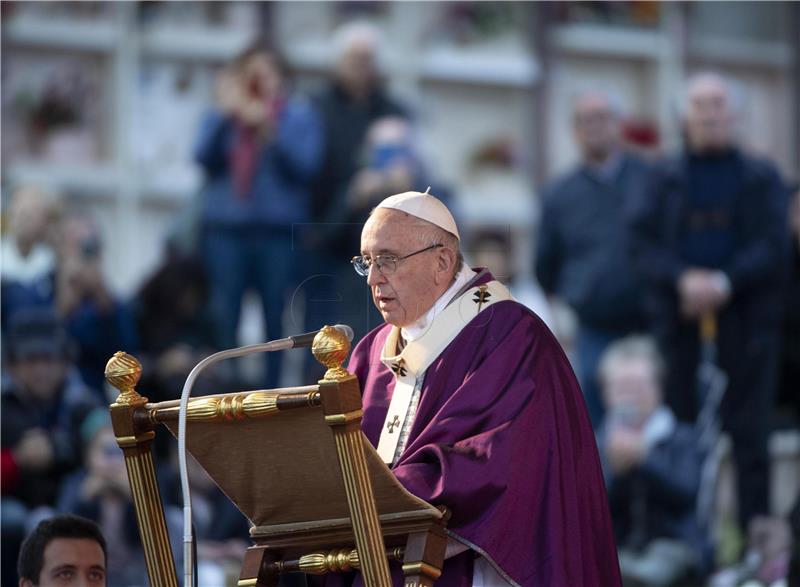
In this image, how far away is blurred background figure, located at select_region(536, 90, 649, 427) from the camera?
35.6 ft

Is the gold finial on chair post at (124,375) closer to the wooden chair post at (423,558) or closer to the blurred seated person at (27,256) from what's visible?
the wooden chair post at (423,558)

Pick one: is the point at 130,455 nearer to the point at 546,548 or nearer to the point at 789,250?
the point at 546,548

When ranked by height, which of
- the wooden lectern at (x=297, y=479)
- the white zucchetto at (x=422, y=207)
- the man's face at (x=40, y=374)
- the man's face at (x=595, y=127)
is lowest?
the man's face at (x=40, y=374)

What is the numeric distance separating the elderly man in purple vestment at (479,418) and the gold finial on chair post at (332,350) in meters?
0.47

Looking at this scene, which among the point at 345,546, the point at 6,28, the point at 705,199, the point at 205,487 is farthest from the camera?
the point at 6,28

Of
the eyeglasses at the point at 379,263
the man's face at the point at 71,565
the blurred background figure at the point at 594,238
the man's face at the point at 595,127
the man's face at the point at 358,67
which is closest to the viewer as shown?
the eyeglasses at the point at 379,263

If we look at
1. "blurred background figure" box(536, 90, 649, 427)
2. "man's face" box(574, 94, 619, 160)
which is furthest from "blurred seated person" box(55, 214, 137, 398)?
"man's face" box(574, 94, 619, 160)

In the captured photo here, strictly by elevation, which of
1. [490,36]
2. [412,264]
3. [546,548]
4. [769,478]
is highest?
[490,36]

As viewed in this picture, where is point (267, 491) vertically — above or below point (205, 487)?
above

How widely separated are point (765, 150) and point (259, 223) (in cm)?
418

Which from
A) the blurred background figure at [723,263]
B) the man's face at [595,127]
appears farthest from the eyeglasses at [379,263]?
the man's face at [595,127]

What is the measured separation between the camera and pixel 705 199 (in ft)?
34.3

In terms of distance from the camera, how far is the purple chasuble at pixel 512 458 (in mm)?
4332

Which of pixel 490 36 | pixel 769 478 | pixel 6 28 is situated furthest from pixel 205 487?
pixel 490 36
